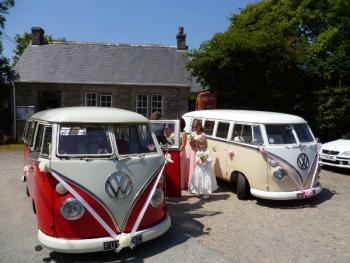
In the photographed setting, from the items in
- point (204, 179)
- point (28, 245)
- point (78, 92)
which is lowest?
point (28, 245)

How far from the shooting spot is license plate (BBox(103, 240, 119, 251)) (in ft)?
16.8

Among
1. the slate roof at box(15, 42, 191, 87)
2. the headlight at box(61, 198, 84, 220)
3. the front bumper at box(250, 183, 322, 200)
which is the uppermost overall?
the slate roof at box(15, 42, 191, 87)

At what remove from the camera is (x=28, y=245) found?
5848 millimetres

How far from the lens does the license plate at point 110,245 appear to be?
5113mm

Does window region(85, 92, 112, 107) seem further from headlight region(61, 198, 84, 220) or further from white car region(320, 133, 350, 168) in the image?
headlight region(61, 198, 84, 220)

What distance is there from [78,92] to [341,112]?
14275mm

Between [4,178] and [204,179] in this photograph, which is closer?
[204,179]

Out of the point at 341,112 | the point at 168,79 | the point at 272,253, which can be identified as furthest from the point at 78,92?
the point at 272,253

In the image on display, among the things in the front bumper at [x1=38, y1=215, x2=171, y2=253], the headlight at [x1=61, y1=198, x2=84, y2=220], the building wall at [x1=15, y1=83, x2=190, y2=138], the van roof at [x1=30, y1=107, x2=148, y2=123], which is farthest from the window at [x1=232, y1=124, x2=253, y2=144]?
the building wall at [x1=15, y1=83, x2=190, y2=138]

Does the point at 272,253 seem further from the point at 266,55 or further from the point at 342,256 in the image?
the point at 266,55

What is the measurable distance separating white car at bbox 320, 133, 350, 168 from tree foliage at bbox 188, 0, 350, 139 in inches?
145

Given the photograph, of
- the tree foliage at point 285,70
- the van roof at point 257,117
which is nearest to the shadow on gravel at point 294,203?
the van roof at point 257,117

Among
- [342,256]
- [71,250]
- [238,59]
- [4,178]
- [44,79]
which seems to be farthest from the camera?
[44,79]

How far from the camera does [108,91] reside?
2216cm
